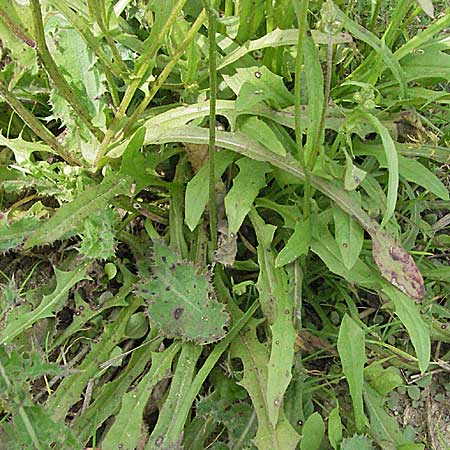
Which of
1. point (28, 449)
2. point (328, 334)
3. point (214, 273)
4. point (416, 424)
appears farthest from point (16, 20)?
point (416, 424)

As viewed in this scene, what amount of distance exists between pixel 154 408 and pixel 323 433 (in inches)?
13.6

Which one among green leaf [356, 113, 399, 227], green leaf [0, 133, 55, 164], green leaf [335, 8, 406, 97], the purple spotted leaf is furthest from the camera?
green leaf [0, 133, 55, 164]

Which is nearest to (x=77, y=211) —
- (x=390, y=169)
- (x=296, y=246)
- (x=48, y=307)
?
(x=48, y=307)

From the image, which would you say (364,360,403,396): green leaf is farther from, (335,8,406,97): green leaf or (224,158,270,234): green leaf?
(335,8,406,97): green leaf

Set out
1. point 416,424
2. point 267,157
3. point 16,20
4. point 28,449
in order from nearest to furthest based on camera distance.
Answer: point 28,449, point 16,20, point 267,157, point 416,424

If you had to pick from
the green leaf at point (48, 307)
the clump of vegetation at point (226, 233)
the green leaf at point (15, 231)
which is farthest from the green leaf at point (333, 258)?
the green leaf at point (15, 231)

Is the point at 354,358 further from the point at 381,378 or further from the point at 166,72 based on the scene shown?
the point at 166,72

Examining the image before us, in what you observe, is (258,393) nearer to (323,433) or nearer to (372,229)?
(323,433)

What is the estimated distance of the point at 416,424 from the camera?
1456 mm

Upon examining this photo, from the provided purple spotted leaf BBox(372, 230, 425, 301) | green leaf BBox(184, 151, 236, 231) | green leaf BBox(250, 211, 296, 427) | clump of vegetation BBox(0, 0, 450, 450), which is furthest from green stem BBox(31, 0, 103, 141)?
purple spotted leaf BBox(372, 230, 425, 301)

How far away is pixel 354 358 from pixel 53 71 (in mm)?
768

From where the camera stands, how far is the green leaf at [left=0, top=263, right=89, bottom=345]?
1241mm

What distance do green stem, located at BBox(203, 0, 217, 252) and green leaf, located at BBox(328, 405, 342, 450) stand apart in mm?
397

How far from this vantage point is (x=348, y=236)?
1279 millimetres
